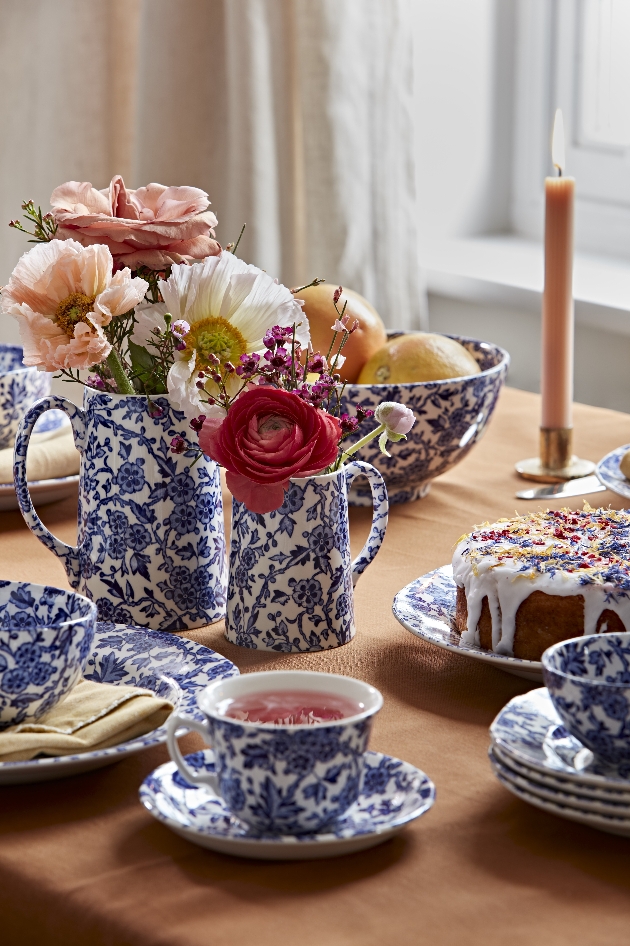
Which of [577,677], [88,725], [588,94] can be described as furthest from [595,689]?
[588,94]

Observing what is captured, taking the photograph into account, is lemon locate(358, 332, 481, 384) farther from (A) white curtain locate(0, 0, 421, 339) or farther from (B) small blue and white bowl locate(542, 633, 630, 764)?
(A) white curtain locate(0, 0, 421, 339)

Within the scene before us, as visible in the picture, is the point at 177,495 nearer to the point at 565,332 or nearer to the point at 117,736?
the point at 117,736

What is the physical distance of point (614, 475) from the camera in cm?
123

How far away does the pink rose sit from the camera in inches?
32.7

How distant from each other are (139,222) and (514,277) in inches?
61.0

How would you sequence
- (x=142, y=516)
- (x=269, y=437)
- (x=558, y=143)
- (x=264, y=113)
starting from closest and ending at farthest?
(x=269, y=437) < (x=142, y=516) < (x=558, y=143) < (x=264, y=113)

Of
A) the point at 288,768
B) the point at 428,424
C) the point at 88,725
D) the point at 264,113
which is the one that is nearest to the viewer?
the point at 288,768

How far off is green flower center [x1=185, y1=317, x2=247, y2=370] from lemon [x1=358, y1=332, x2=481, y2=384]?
1.36 ft

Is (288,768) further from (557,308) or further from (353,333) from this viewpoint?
(557,308)

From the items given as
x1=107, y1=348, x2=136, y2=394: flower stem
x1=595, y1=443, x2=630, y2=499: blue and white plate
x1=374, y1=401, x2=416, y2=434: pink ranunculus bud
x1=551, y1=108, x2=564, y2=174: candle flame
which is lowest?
x1=595, y1=443, x2=630, y2=499: blue and white plate

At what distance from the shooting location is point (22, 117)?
94.9 inches

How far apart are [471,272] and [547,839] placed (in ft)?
6.05

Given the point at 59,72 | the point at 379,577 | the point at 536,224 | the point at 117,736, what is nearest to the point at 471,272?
the point at 536,224

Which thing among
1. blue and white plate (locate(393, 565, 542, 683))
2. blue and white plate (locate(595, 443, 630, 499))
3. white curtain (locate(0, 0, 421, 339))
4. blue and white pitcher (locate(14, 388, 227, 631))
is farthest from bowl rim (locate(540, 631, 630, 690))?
white curtain (locate(0, 0, 421, 339))
